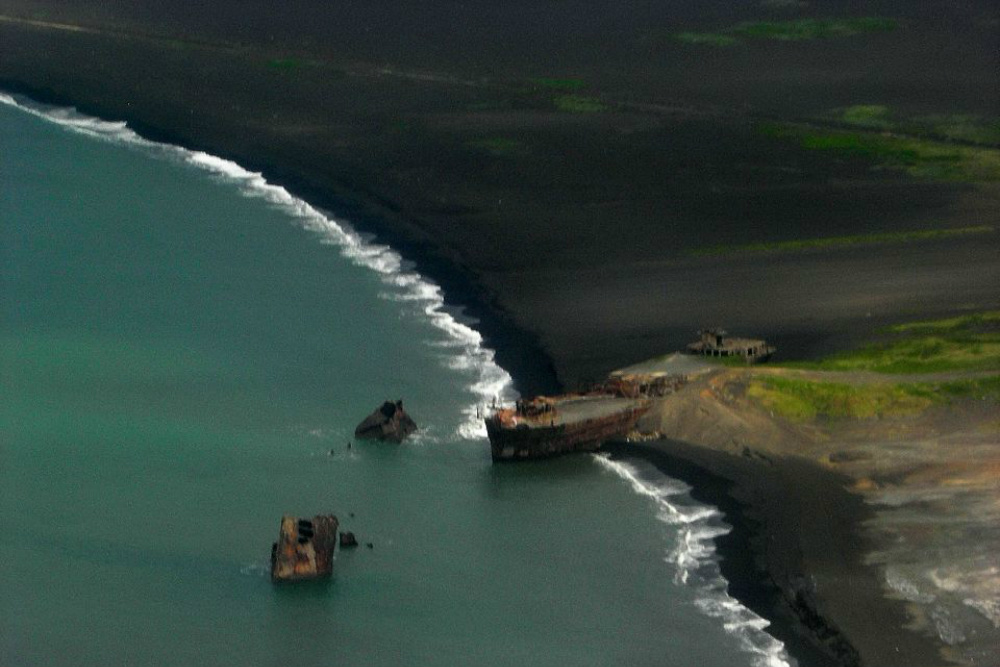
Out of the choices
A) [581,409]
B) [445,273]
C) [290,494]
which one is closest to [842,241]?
[445,273]

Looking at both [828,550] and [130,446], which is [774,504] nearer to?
[828,550]

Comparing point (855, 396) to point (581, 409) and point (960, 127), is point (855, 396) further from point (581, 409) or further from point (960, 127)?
point (960, 127)

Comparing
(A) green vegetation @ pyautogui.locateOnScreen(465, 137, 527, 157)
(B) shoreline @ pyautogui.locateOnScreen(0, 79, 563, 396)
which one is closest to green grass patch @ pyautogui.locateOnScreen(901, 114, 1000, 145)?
(A) green vegetation @ pyautogui.locateOnScreen(465, 137, 527, 157)

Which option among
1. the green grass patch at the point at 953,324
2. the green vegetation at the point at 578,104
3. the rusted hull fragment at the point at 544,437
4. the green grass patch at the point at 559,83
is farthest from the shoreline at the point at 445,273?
the green grass patch at the point at 559,83

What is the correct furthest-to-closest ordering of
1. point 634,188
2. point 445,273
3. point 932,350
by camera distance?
point 634,188 → point 445,273 → point 932,350

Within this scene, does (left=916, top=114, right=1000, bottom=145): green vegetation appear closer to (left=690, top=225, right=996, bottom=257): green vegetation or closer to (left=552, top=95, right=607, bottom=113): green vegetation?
(left=552, top=95, right=607, bottom=113): green vegetation

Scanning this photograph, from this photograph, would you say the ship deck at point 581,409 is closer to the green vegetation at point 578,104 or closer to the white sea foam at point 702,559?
the white sea foam at point 702,559
